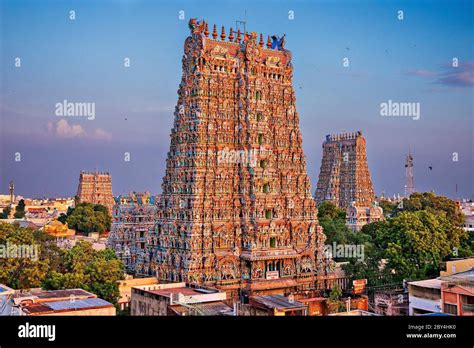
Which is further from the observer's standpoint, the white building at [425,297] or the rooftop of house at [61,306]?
the white building at [425,297]

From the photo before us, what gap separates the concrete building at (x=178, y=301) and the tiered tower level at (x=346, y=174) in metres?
48.8

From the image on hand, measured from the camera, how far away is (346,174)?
86438 millimetres

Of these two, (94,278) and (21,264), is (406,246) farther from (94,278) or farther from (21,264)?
(21,264)

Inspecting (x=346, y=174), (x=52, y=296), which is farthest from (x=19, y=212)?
(x=52, y=296)

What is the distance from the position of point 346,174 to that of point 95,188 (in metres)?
39.8

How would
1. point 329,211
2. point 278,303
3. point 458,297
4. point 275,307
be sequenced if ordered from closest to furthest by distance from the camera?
point 275,307 < point 458,297 < point 278,303 < point 329,211

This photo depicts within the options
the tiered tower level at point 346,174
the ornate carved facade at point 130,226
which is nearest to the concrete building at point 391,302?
the ornate carved facade at point 130,226

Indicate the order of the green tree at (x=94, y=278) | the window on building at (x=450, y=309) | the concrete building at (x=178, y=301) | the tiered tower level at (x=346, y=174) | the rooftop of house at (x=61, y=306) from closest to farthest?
the rooftop of house at (x=61, y=306)
the window on building at (x=450, y=309)
the concrete building at (x=178, y=301)
the green tree at (x=94, y=278)
the tiered tower level at (x=346, y=174)

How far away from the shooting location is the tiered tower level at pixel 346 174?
3337 inches

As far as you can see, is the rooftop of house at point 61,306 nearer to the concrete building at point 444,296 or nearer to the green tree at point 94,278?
the green tree at point 94,278

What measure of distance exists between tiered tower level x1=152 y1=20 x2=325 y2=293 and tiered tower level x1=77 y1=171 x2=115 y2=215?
57.8 metres
